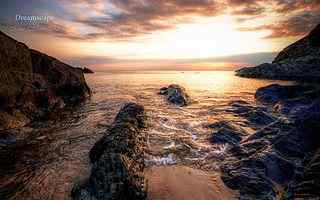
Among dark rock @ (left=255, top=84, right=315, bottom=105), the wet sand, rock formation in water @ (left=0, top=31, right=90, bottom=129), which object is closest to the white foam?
the wet sand

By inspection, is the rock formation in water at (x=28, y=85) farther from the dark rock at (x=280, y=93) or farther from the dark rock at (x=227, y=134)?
the dark rock at (x=280, y=93)

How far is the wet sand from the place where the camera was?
5.63 metres

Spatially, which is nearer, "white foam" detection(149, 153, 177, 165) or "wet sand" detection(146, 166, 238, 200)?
"wet sand" detection(146, 166, 238, 200)

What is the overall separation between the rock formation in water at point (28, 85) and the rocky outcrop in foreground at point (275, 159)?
37.1ft

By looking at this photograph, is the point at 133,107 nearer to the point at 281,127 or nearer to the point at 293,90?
the point at 281,127

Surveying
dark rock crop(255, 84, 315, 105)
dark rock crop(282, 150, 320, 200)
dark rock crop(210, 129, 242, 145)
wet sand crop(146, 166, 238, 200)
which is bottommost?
wet sand crop(146, 166, 238, 200)

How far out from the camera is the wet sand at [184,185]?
5633 mm

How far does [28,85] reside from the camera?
15.5 m

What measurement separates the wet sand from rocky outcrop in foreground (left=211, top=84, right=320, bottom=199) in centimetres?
38

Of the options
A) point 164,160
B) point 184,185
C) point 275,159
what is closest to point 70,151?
point 164,160

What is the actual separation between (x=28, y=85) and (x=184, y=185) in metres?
14.0

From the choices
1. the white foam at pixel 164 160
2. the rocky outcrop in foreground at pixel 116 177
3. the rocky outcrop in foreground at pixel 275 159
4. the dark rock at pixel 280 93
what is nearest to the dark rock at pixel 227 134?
the rocky outcrop in foreground at pixel 275 159

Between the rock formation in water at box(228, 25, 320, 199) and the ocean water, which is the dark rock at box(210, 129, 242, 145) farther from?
the ocean water

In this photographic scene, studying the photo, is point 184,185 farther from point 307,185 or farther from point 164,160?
point 307,185
